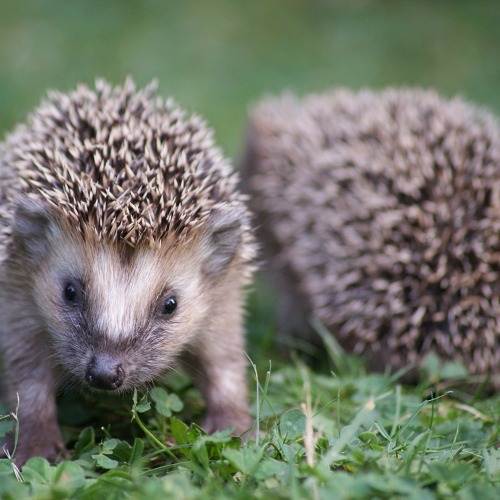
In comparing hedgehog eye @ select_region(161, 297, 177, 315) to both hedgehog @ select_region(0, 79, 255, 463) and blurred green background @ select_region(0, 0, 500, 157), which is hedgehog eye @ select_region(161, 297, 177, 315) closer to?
hedgehog @ select_region(0, 79, 255, 463)

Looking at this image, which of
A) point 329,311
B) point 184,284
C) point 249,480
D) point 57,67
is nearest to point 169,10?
point 57,67

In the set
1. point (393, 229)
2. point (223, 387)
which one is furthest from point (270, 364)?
point (393, 229)

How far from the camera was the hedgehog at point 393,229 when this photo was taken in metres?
3.30

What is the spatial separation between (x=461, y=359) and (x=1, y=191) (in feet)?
7.05

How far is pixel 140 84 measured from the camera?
6.38 meters

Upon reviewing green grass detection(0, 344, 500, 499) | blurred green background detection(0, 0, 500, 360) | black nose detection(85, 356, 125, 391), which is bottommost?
green grass detection(0, 344, 500, 499)

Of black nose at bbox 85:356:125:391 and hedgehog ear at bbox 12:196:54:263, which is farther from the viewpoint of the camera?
hedgehog ear at bbox 12:196:54:263

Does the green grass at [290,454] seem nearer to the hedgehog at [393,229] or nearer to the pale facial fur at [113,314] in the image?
the pale facial fur at [113,314]

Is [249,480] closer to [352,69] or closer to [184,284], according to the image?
[184,284]

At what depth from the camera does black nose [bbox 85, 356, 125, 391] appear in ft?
7.47

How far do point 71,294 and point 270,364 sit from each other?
743 millimetres

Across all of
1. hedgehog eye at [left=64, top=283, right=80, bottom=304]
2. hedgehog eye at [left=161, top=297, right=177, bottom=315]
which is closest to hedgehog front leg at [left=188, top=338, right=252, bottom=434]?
hedgehog eye at [left=161, top=297, right=177, bottom=315]

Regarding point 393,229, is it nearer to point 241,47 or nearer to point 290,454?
point 290,454

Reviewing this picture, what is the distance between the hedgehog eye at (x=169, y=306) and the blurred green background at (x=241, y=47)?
3156mm
